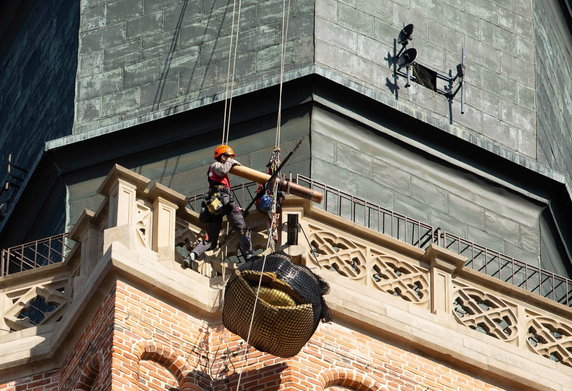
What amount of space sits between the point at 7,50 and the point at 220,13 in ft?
16.0

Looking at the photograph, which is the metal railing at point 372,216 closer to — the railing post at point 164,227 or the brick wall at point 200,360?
the railing post at point 164,227

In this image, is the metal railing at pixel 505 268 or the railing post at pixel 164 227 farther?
the metal railing at pixel 505 268

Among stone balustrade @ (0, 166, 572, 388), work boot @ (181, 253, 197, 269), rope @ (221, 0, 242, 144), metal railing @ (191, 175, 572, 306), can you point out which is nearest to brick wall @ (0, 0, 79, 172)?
rope @ (221, 0, 242, 144)

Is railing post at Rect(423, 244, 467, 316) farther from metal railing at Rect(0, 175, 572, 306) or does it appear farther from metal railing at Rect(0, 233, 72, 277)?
metal railing at Rect(0, 233, 72, 277)

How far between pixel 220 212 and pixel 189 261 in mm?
581

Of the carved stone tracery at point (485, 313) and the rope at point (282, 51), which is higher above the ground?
the rope at point (282, 51)

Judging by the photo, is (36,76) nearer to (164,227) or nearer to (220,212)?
(164,227)

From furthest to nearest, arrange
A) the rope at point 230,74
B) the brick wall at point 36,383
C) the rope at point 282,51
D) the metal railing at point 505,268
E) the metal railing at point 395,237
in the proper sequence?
1. the rope at point 230,74
2. the rope at point 282,51
3. the metal railing at point 505,268
4. the metal railing at point 395,237
5. the brick wall at point 36,383

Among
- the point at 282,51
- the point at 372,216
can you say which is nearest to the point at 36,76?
the point at 282,51

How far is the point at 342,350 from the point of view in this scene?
29.9 m

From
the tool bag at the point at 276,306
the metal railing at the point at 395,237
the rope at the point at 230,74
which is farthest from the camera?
the rope at the point at 230,74

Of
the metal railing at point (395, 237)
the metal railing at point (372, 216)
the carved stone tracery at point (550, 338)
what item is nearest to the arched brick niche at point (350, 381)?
the carved stone tracery at point (550, 338)

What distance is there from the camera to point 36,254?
108ft

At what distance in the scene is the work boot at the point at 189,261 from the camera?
30.3m
